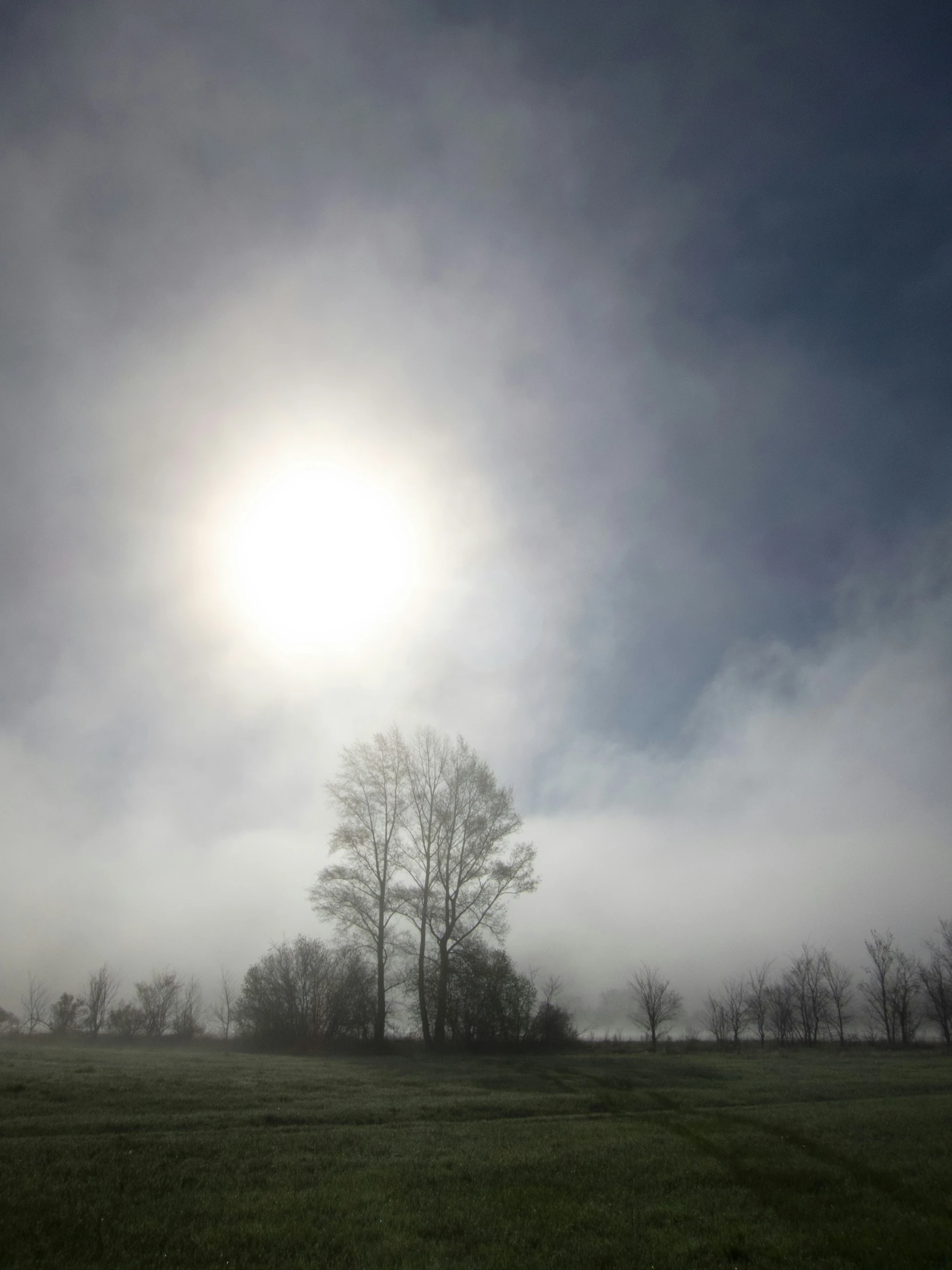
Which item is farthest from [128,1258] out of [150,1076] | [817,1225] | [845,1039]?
[845,1039]

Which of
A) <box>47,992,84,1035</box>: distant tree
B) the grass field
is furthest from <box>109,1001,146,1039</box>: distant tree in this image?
the grass field

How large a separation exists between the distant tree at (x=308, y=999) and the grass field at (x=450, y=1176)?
23110 millimetres

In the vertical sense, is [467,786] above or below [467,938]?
above

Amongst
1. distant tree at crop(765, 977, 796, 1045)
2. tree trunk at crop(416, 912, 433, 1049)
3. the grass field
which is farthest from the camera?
distant tree at crop(765, 977, 796, 1045)

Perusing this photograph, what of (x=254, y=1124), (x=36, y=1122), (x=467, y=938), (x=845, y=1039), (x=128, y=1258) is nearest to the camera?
(x=128, y=1258)

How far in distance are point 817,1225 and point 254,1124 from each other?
34.5ft

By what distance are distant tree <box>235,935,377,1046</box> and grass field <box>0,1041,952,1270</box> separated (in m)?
23.1

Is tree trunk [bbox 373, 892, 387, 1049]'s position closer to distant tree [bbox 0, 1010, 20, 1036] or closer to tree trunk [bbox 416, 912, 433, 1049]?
tree trunk [bbox 416, 912, 433, 1049]

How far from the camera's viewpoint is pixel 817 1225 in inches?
358

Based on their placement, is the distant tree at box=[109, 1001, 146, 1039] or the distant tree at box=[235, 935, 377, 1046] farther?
the distant tree at box=[109, 1001, 146, 1039]

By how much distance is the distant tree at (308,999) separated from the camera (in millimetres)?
41719

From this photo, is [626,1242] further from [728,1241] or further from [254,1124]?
[254,1124]

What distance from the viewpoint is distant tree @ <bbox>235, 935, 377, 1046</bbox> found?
4172cm

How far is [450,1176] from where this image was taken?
10875 millimetres
